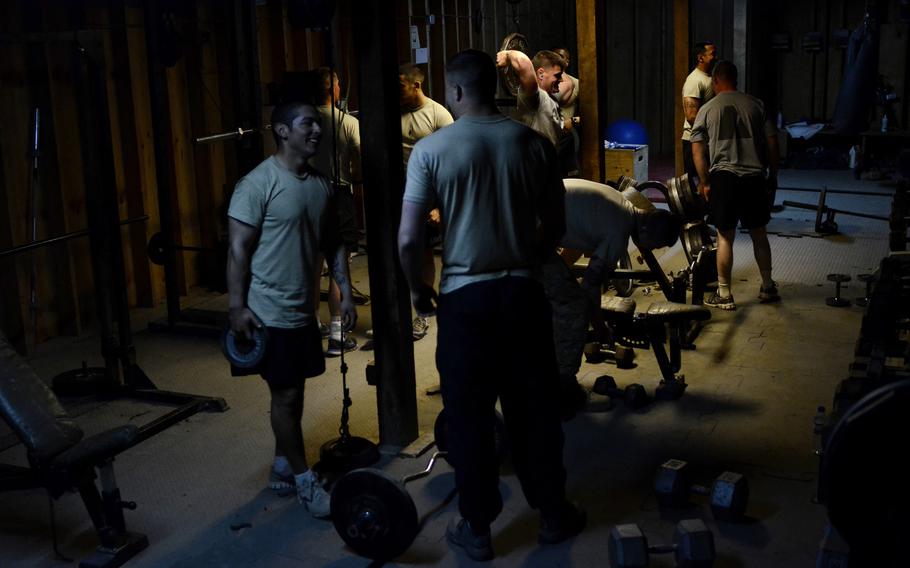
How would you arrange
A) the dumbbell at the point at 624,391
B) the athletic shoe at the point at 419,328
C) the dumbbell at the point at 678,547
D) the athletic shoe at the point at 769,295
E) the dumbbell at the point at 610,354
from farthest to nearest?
the athletic shoe at the point at 769,295 → the athletic shoe at the point at 419,328 → the dumbbell at the point at 610,354 → the dumbbell at the point at 624,391 → the dumbbell at the point at 678,547

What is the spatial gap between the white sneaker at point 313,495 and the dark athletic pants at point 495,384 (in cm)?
70

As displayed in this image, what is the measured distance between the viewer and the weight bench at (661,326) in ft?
19.7

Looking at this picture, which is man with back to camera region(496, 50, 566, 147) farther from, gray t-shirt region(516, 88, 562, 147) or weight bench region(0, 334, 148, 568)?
weight bench region(0, 334, 148, 568)

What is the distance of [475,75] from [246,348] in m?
1.52

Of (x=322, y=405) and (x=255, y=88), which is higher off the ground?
(x=255, y=88)

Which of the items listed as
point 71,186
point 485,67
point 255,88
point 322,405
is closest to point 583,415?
point 322,405

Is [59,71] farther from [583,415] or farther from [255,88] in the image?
[583,415]

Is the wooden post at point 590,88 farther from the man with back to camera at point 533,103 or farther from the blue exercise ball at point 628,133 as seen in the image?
the blue exercise ball at point 628,133

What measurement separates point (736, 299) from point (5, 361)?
206 inches

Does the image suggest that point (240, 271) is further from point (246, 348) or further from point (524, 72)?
point (524, 72)

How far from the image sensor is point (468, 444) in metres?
4.14

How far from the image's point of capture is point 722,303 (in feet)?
25.5

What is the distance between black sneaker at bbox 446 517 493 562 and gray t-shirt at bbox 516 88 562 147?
12.2 feet

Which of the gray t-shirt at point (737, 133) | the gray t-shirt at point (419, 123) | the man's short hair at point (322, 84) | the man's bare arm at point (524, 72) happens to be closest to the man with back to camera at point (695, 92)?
the gray t-shirt at point (737, 133)
